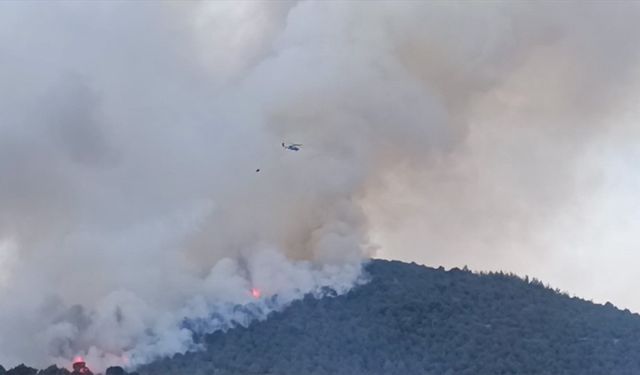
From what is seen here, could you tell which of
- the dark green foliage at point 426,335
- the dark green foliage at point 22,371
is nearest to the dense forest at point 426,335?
the dark green foliage at point 426,335

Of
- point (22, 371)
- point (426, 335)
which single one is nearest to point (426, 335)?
point (426, 335)

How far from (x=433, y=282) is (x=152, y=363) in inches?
1398

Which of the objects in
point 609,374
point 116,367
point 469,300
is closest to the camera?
point 116,367

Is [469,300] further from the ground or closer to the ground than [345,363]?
further from the ground

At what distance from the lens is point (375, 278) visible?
503ft

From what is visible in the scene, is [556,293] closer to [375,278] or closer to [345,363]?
[375,278]

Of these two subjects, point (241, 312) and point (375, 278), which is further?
point (375, 278)

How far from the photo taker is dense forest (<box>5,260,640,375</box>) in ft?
436

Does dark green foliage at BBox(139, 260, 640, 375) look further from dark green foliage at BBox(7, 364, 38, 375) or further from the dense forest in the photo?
dark green foliage at BBox(7, 364, 38, 375)

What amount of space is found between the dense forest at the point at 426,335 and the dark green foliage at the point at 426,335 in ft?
0.31

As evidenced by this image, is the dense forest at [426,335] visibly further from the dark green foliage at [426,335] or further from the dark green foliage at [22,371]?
the dark green foliage at [22,371]

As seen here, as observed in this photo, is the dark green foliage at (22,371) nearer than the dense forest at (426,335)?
Yes

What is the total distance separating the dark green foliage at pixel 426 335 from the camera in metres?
133

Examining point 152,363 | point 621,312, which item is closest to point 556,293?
point 621,312
